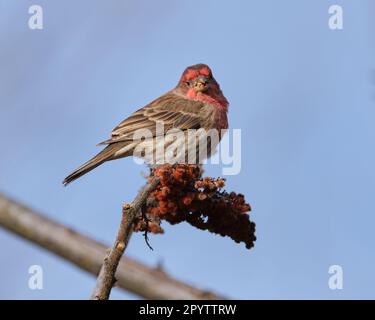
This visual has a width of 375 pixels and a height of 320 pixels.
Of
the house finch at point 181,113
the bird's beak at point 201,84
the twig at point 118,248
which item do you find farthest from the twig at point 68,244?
the bird's beak at point 201,84

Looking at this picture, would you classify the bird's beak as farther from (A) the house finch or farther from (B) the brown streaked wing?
(B) the brown streaked wing

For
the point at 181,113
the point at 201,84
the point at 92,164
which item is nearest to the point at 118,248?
the point at 92,164

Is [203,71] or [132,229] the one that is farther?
[203,71]

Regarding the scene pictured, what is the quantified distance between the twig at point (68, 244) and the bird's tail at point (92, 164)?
1.71 metres

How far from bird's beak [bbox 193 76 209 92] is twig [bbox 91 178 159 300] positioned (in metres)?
4.65

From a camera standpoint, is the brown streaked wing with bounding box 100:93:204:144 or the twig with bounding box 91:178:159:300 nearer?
the twig with bounding box 91:178:159:300

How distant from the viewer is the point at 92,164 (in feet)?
22.5

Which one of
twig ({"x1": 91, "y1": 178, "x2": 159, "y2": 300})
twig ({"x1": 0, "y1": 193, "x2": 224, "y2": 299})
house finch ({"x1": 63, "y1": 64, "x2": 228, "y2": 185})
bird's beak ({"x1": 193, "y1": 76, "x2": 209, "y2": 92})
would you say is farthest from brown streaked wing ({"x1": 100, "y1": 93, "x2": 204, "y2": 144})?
twig ({"x1": 91, "y1": 178, "x2": 159, "y2": 300})

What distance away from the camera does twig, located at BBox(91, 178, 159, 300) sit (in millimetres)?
3154

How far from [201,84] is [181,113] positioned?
0.48 metres
